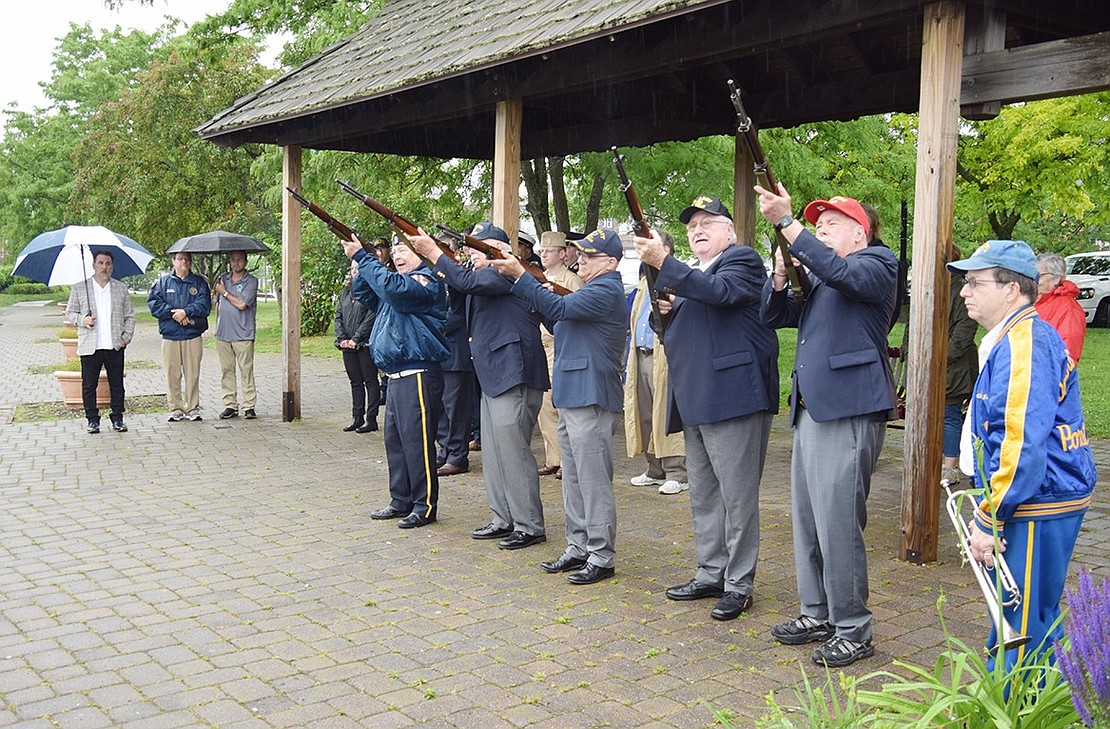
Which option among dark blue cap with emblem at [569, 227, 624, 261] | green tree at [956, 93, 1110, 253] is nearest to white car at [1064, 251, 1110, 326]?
green tree at [956, 93, 1110, 253]

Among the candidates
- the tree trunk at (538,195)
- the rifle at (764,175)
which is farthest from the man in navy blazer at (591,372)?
the tree trunk at (538,195)

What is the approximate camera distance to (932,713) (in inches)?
115

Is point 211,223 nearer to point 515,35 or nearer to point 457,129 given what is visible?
point 457,129

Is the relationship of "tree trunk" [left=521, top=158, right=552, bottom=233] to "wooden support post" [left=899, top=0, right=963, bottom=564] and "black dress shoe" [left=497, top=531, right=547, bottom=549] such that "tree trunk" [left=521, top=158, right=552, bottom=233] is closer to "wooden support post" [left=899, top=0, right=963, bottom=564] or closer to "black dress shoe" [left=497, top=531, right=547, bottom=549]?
"black dress shoe" [left=497, top=531, right=547, bottom=549]

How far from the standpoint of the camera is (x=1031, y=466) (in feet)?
11.8

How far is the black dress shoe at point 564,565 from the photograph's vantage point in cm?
635

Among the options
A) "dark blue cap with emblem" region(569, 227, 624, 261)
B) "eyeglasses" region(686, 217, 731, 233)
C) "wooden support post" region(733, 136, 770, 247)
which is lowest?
"dark blue cap with emblem" region(569, 227, 624, 261)

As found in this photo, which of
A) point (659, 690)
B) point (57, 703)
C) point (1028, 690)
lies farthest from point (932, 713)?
point (57, 703)

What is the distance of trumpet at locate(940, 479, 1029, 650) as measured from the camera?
10.9ft

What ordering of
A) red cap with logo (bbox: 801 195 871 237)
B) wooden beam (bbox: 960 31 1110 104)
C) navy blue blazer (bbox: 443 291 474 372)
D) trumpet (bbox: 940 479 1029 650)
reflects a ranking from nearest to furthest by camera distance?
1. trumpet (bbox: 940 479 1029 650)
2. red cap with logo (bbox: 801 195 871 237)
3. wooden beam (bbox: 960 31 1110 104)
4. navy blue blazer (bbox: 443 291 474 372)

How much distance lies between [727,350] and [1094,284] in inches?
1022

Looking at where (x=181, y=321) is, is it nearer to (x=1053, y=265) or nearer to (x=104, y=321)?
(x=104, y=321)

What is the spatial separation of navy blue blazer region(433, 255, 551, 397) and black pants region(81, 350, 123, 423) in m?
6.62

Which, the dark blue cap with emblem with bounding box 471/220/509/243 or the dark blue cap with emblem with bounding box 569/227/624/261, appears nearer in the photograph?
the dark blue cap with emblem with bounding box 569/227/624/261
